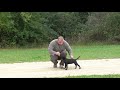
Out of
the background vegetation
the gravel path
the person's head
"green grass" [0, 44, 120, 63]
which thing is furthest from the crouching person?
the background vegetation

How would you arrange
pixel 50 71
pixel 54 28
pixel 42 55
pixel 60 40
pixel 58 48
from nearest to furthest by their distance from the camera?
pixel 50 71 < pixel 60 40 < pixel 58 48 < pixel 42 55 < pixel 54 28

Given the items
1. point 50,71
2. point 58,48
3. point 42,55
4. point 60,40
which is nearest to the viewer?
point 50,71

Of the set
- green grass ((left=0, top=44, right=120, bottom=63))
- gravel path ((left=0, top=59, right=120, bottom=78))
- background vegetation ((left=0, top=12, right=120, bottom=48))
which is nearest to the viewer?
gravel path ((left=0, top=59, right=120, bottom=78))

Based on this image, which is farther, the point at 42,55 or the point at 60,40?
the point at 42,55

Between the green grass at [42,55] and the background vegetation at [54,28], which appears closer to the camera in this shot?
the green grass at [42,55]

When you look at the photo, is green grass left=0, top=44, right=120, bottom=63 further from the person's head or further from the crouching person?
the person's head

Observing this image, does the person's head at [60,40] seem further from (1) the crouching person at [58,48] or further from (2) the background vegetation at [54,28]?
(2) the background vegetation at [54,28]

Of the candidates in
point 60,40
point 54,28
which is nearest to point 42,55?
point 60,40

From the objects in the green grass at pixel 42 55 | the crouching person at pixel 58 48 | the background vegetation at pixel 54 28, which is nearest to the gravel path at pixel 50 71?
the crouching person at pixel 58 48

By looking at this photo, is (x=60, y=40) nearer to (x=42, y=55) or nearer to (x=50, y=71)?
(x=50, y=71)

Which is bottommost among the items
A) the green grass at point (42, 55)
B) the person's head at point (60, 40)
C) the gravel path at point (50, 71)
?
the gravel path at point (50, 71)
